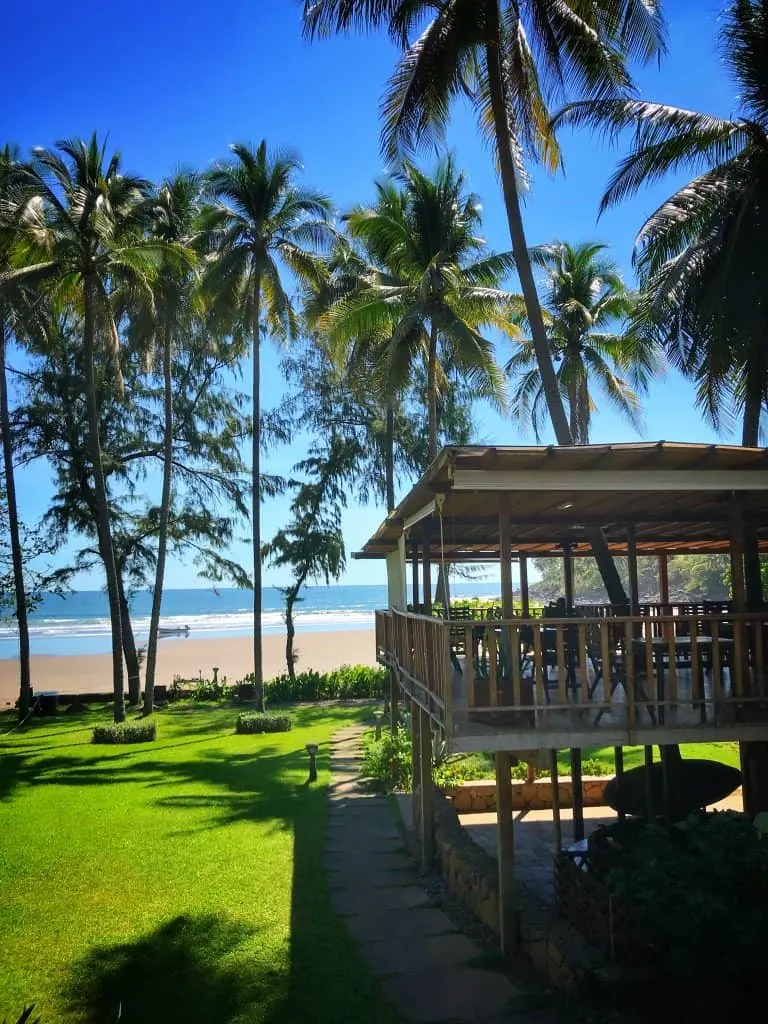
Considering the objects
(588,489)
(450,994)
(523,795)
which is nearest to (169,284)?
(523,795)

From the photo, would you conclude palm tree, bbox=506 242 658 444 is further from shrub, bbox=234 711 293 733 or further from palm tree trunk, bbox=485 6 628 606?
shrub, bbox=234 711 293 733

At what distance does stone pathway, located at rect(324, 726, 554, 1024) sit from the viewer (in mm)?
6418

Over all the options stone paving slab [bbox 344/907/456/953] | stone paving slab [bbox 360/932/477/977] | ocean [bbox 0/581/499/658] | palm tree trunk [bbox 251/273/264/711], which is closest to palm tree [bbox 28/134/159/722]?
palm tree trunk [bbox 251/273/264/711]

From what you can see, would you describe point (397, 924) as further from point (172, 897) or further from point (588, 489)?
point (588, 489)

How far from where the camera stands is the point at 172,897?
352 inches

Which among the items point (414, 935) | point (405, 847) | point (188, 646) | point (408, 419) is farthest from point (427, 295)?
point (188, 646)

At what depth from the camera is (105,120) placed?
1983 centimetres

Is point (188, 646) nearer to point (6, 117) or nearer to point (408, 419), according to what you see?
point (408, 419)

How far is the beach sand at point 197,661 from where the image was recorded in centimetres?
3619

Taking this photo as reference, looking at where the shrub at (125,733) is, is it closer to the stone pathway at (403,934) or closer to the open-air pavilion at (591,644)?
the stone pathway at (403,934)

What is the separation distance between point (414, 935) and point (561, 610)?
4.55 meters

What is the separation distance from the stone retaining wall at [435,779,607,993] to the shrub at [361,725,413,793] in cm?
364

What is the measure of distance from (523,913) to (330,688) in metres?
19.3

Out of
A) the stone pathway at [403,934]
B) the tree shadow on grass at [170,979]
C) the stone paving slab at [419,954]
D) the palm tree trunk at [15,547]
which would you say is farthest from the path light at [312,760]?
the palm tree trunk at [15,547]
